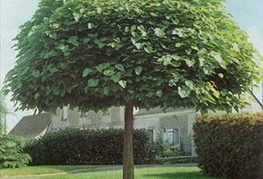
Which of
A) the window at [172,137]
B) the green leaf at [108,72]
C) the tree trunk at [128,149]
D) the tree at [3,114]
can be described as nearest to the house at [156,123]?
the window at [172,137]

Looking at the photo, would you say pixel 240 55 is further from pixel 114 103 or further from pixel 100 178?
pixel 100 178

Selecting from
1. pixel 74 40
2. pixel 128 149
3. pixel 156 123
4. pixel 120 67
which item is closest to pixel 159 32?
pixel 120 67

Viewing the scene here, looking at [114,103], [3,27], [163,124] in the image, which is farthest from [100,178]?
[163,124]

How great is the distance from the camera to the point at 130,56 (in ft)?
6.00

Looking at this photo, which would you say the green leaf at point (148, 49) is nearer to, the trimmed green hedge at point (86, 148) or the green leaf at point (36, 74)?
the green leaf at point (36, 74)

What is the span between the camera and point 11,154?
7.14 meters

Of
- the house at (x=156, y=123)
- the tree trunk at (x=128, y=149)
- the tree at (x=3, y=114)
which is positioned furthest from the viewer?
the house at (x=156, y=123)

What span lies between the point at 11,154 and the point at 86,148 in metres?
1.28

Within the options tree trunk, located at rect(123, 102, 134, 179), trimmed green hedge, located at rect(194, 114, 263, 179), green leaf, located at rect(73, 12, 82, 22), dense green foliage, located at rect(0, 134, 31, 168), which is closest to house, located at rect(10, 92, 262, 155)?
dense green foliage, located at rect(0, 134, 31, 168)

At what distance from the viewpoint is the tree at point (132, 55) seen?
182 cm

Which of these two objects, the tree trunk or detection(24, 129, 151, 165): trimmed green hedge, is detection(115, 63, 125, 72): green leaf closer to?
the tree trunk

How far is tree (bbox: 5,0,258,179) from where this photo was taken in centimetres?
182

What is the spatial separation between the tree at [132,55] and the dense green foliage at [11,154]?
5123mm

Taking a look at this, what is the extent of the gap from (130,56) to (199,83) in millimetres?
261
